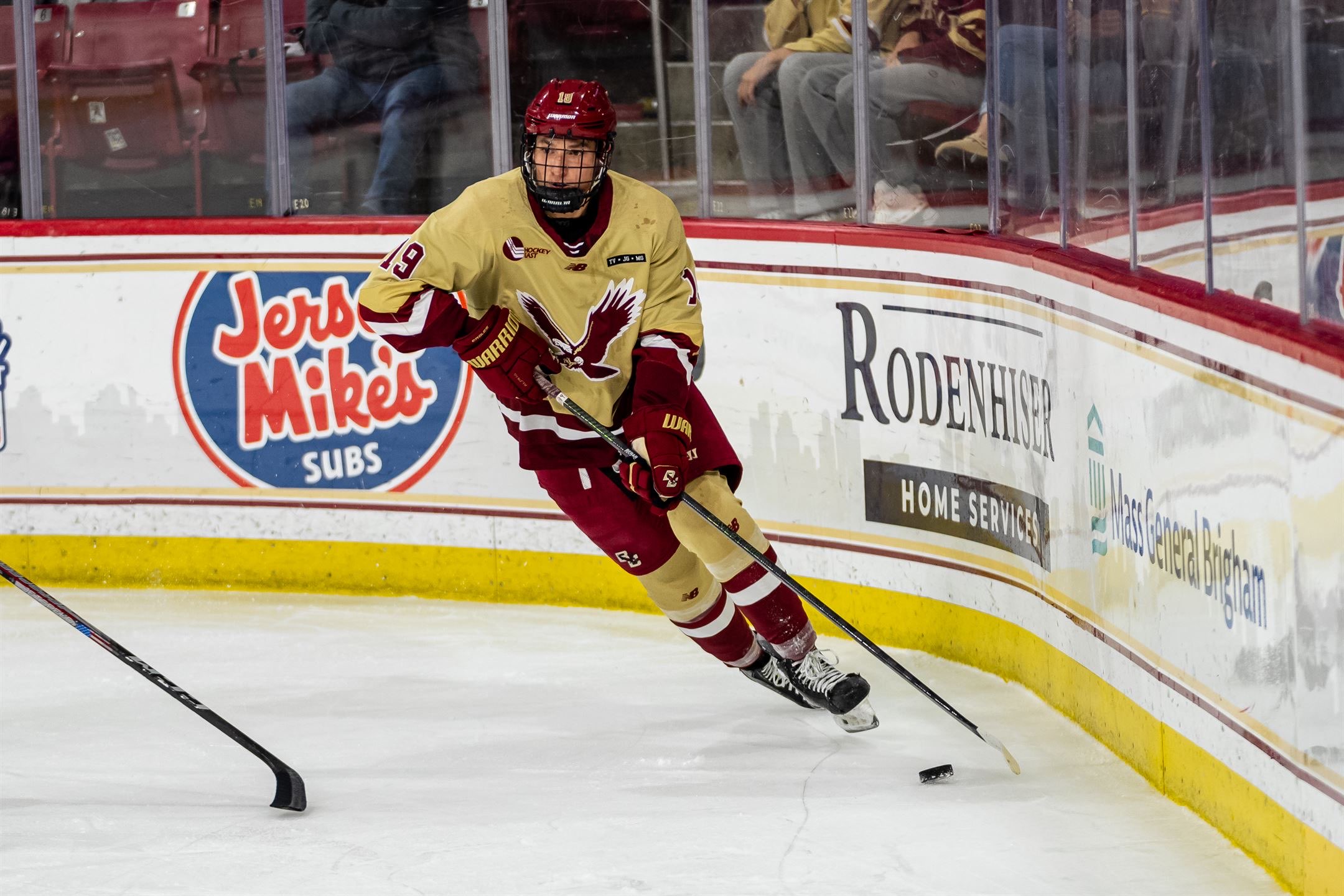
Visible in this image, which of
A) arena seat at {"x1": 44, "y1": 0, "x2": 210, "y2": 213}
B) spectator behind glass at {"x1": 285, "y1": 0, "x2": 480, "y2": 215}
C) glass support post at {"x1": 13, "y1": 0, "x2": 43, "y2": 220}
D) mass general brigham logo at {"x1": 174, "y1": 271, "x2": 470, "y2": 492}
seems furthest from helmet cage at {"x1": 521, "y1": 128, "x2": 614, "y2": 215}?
glass support post at {"x1": 13, "y1": 0, "x2": 43, "y2": 220}

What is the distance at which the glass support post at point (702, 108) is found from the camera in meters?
4.83

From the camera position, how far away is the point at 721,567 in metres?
3.79

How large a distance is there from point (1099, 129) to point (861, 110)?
1.01m

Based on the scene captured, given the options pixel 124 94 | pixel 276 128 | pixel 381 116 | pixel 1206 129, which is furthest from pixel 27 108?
pixel 1206 129

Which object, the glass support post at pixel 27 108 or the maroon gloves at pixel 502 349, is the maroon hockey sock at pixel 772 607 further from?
the glass support post at pixel 27 108

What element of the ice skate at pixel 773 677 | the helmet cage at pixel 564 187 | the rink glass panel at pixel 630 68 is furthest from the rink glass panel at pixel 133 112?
the ice skate at pixel 773 677

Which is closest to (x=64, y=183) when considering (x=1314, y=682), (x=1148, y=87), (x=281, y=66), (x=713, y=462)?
(x=281, y=66)

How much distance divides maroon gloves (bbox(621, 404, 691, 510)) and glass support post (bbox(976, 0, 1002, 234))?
1.04 meters

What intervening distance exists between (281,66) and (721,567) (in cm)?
235

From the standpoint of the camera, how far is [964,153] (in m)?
4.36

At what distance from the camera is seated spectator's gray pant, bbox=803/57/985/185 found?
4.40 m

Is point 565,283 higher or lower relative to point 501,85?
lower

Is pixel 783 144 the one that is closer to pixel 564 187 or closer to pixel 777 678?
pixel 564 187

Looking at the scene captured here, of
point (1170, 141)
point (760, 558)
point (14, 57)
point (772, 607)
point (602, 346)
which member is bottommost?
point (772, 607)
